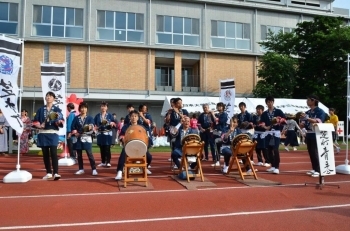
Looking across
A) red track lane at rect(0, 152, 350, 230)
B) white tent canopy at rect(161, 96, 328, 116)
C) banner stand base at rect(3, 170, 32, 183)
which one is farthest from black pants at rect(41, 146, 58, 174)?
white tent canopy at rect(161, 96, 328, 116)

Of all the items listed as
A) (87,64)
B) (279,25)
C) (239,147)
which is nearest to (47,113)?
(239,147)

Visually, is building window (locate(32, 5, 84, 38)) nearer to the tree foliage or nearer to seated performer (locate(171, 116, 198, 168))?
the tree foliage

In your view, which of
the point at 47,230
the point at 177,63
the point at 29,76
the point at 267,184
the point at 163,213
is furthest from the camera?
the point at 177,63

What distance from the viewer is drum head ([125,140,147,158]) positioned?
22.5 ft

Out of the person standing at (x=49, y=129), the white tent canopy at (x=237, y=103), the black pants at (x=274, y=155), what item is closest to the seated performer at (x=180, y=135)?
the black pants at (x=274, y=155)

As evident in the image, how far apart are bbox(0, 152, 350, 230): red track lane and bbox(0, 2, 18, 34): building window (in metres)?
20.7

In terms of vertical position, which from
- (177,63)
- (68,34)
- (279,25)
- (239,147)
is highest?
(279,25)

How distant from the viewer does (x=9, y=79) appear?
24.5ft

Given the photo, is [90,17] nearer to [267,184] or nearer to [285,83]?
[285,83]

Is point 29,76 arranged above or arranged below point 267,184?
above

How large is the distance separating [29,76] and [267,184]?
22426 mm

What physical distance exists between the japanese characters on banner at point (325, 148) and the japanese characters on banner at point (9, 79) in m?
6.87

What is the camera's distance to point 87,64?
25.8m

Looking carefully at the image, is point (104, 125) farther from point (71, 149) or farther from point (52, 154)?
point (71, 149)
